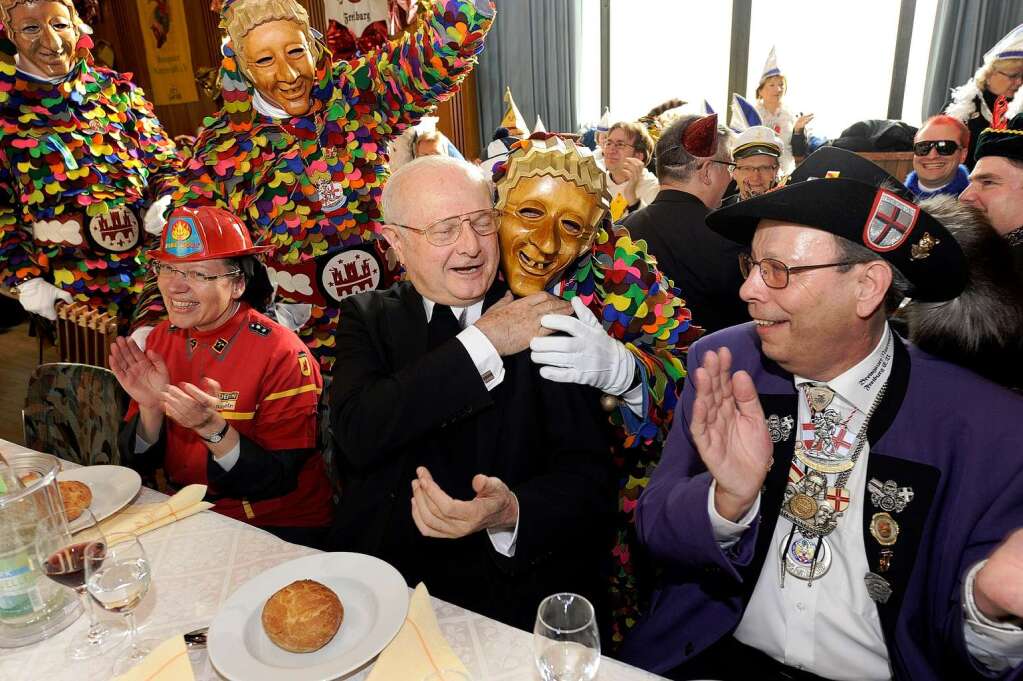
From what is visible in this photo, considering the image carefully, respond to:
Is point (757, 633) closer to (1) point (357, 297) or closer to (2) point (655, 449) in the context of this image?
(2) point (655, 449)

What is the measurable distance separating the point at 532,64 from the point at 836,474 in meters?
6.83

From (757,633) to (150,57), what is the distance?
9.63 meters

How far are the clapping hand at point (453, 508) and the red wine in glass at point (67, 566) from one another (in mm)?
601

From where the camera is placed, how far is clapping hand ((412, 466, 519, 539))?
4.19 ft

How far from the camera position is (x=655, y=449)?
193cm

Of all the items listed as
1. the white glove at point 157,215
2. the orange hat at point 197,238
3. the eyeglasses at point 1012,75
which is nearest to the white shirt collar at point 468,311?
the orange hat at point 197,238

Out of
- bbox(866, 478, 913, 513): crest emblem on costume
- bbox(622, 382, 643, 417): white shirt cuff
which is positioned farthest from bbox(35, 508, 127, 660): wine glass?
bbox(866, 478, 913, 513): crest emblem on costume

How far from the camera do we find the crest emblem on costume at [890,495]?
1351 mm

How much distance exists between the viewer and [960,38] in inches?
224

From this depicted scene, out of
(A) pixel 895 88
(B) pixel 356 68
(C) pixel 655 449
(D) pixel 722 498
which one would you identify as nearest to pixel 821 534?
(D) pixel 722 498

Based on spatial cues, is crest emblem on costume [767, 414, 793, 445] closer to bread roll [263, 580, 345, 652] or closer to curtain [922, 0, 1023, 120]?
bread roll [263, 580, 345, 652]

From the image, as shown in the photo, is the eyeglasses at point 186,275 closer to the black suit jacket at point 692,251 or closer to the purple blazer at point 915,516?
the purple blazer at point 915,516

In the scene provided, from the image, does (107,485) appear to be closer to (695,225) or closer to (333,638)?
(333,638)

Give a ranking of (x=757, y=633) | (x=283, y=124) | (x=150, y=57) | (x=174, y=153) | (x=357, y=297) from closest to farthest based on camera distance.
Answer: (x=757, y=633) < (x=357, y=297) < (x=283, y=124) < (x=174, y=153) < (x=150, y=57)
